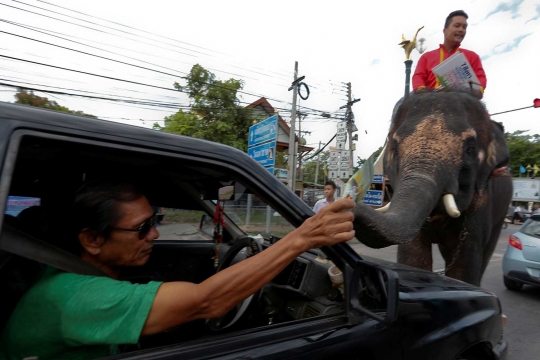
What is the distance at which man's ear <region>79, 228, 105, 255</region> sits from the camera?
131 cm

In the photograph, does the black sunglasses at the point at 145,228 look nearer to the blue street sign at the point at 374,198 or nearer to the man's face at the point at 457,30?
the man's face at the point at 457,30

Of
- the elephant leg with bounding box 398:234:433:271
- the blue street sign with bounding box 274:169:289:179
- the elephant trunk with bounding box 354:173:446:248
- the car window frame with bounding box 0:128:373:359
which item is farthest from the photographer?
the blue street sign with bounding box 274:169:289:179

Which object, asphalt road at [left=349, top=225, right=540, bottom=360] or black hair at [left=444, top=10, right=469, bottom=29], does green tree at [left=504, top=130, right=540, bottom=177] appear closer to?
asphalt road at [left=349, top=225, right=540, bottom=360]

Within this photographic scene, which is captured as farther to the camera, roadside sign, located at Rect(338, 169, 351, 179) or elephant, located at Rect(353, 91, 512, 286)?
roadside sign, located at Rect(338, 169, 351, 179)

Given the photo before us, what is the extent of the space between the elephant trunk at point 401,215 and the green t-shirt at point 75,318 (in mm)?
920

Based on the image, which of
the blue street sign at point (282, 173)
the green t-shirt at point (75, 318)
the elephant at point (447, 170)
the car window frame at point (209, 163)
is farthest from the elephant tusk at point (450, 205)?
the blue street sign at point (282, 173)

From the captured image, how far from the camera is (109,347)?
1.17 m

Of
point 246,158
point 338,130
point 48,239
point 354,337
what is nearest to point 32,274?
point 48,239

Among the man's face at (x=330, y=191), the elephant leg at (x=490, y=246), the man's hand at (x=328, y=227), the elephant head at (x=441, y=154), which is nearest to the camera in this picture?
the man's hand at (x=328, y=227)

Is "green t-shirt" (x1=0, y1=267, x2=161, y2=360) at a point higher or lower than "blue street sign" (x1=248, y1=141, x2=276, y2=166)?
lower

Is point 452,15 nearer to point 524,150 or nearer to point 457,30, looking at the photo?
point 457,30

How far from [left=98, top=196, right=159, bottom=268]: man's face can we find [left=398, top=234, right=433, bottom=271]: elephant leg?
2.80 metres

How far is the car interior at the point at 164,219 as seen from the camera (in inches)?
53.4

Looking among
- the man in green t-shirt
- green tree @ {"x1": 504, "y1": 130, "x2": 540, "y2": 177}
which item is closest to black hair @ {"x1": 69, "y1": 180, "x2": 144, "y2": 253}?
the man in green t-shirt
